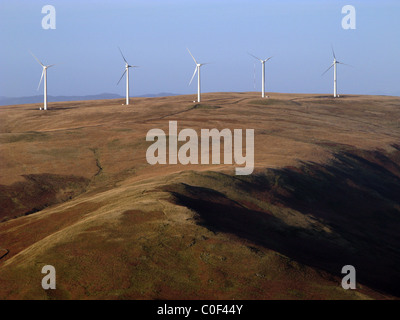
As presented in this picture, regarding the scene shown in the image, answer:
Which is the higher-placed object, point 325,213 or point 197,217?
point 197,217

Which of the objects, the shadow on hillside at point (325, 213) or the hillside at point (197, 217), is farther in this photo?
the shadow on hillside at point (325, 213)

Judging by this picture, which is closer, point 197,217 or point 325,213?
point 197,217

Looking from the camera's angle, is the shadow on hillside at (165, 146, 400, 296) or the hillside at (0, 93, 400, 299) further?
the shadow on hillside at (165, 146, 400, 296)
